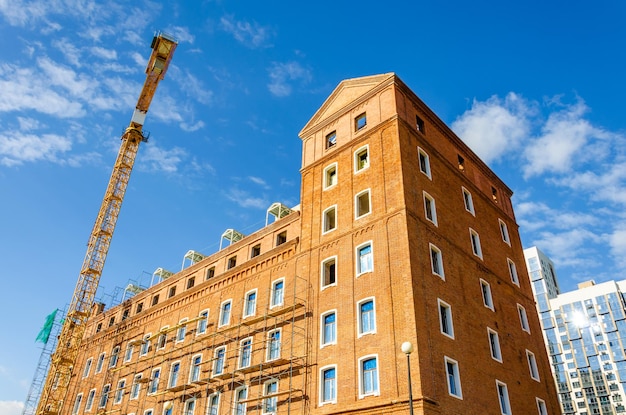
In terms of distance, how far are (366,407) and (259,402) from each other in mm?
8603

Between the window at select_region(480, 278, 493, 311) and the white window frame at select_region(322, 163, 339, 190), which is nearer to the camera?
the window at select_region(480, 278, 493, 311)

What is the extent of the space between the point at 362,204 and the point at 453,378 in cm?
1063

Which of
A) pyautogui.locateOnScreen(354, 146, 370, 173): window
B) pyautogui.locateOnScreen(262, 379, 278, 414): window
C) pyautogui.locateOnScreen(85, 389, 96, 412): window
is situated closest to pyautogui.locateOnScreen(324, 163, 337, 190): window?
pyautogui.locateOnScreen(354, 146, 370, 173): window

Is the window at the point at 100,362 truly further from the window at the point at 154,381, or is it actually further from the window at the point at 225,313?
the window at the point at 225,313

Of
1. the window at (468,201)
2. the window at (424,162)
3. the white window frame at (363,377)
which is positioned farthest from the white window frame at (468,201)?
the white window frame at (363,377)

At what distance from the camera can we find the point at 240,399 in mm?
30172

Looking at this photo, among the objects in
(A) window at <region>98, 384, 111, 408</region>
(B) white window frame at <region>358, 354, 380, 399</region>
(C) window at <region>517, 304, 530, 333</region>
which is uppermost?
(C) window at <region>517, 304, 530, 333</region>

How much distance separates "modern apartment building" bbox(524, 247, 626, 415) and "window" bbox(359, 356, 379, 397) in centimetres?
9599

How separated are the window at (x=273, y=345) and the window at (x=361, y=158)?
433 inches

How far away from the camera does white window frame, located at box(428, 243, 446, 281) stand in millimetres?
26281

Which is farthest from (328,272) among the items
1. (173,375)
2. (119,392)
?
(119,392)

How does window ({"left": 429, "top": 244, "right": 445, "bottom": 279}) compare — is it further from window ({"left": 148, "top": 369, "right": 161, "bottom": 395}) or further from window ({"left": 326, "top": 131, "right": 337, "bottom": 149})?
window ({"left": 148, "top": 369, "right": 161, "bottom": 395})

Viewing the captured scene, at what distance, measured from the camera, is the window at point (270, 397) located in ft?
89.1

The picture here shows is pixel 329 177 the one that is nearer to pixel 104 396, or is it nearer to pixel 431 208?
Result: pixel 431 208
